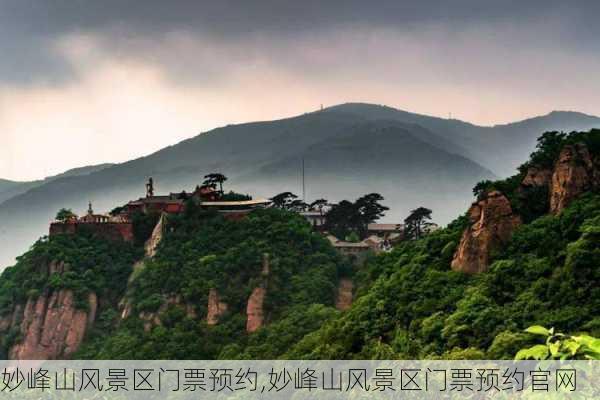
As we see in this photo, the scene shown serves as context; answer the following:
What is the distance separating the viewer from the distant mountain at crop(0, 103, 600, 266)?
129875 mm

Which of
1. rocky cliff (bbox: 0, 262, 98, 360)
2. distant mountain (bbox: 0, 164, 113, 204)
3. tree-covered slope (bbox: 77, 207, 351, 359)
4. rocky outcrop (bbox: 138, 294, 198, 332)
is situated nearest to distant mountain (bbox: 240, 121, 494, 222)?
distant mountain (bbox: 0, 164, 113, 204)

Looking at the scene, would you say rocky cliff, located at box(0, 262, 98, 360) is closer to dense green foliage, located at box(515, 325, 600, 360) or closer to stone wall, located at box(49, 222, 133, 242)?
stone wall, located at box(49, 222, 133, 242)

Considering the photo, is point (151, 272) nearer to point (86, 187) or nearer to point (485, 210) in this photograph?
point (485, 210)

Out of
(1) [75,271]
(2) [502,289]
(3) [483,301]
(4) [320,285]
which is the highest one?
(2) [502,289]

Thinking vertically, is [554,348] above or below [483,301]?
above

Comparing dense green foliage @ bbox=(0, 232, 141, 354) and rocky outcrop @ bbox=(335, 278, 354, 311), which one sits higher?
dense green foliage @ bbox=(0, 232, 141, 354)

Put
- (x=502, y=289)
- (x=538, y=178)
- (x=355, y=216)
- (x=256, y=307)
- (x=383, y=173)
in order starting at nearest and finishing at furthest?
(x=502, y=289), (x=538, y=178), (x=256, y=307), (x=355, y=216), (x=383, y=173)

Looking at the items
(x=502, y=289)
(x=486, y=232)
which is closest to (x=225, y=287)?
(x=486, y=232)

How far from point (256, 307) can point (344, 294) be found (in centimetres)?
419

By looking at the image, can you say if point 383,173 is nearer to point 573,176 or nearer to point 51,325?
point 51,325

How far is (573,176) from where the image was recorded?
1812cm

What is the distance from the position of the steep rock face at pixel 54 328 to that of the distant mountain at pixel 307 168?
82163 millimetres

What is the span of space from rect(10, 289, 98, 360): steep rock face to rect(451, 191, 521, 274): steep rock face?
20.0m

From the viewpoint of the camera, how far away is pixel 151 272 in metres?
32.9
